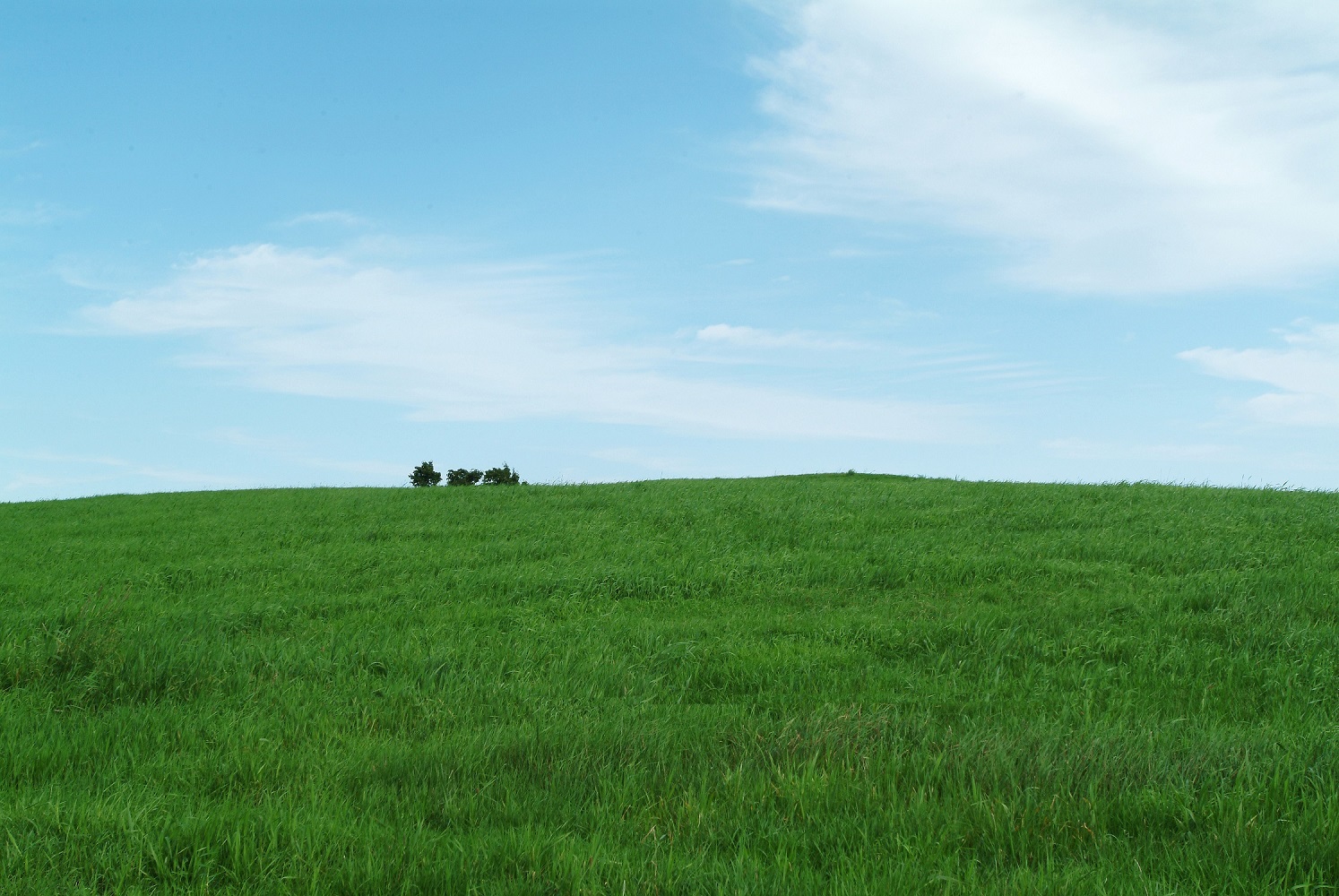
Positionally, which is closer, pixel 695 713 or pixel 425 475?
pixel 695 713

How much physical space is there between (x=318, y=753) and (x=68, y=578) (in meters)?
10.8

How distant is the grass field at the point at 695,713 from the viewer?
402 centimetres

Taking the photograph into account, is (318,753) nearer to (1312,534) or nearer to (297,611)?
(297,611)

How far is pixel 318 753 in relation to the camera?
5684mm

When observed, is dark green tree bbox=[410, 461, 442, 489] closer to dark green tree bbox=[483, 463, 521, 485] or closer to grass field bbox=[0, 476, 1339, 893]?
dark green tree bbox=[483, 463, 521, 485]

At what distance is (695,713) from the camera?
6.55 meters

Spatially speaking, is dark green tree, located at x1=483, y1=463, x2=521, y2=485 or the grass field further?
dark green tree, located at x1=483, y1=463, x2=521, y2=485

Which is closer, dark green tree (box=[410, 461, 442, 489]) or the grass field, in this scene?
the grass field

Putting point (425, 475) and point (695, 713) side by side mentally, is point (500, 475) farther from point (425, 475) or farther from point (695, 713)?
point (695, 713)

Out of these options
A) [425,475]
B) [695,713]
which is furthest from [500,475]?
[695,713]

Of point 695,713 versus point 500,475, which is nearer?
point 695,713

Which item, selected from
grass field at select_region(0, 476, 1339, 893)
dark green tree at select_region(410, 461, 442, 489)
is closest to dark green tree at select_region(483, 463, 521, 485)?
dark green tree at select_region(410, 461, 442, 489)

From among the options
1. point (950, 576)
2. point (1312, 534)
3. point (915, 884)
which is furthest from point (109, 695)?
point (1312, 534)

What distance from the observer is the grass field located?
4.02 meters
